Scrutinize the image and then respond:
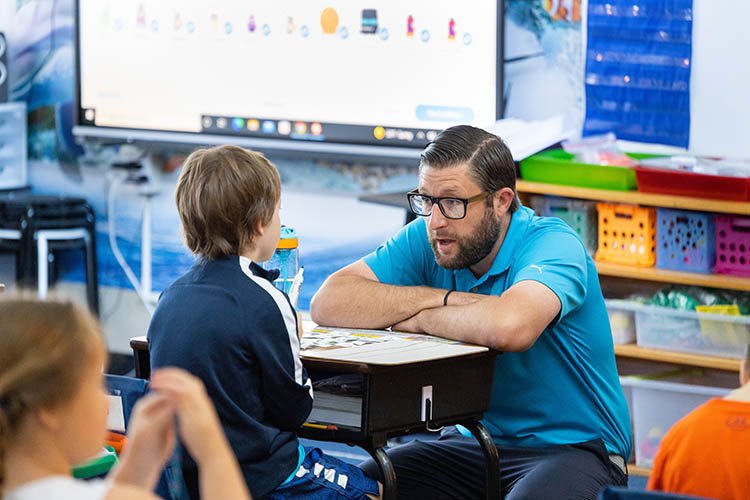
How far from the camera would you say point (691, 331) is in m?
3.81

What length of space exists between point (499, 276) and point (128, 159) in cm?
287

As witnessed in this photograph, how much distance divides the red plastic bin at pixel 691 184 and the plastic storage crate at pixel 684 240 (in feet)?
0.31

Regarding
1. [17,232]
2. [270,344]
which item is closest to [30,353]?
[270,344]

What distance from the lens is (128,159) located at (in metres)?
5.22

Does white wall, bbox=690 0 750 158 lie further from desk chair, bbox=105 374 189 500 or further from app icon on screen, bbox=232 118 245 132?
desk chair, bbox=105 374 189 500

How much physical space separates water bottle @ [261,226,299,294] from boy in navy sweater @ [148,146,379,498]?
0.51 metres

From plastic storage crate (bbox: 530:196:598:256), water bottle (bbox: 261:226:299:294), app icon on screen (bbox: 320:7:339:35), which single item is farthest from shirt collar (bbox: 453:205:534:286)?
app icon on screen (bbox: 320:7:339:35)

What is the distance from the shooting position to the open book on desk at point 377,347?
2.30m

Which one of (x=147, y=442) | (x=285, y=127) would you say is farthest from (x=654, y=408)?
(x=147, y=442)

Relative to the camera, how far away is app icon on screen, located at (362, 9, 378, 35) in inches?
175

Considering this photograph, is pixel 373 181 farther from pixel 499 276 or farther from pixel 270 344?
pixel 270 344

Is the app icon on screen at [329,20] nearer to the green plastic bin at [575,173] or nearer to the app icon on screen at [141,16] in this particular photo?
the app icon on screen at [141,16]

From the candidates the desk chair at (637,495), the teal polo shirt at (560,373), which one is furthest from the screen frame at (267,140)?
Result: the desk chair at (637,495)

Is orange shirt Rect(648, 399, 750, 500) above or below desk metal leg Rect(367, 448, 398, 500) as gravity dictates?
above
